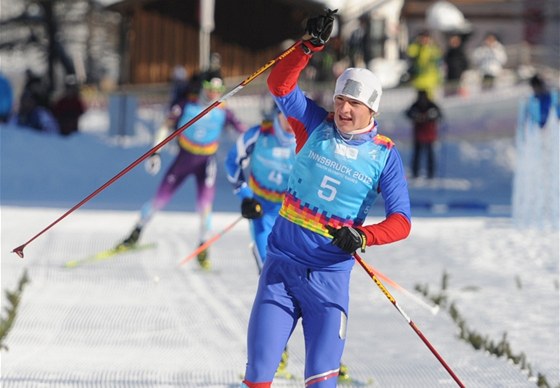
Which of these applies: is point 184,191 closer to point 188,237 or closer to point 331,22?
point 188,237

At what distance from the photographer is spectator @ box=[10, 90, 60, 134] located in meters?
22.3

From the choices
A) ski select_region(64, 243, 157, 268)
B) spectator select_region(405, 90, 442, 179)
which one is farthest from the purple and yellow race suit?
spectator select_region(405, 90, 442, 179)

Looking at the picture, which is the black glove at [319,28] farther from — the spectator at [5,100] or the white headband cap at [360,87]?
the spectator at [5,100]

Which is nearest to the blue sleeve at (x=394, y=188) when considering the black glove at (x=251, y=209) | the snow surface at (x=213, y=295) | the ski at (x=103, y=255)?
the snow surface at (x=213, y=295)

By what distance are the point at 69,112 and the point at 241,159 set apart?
1509 centimetres

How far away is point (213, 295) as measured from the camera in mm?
9445

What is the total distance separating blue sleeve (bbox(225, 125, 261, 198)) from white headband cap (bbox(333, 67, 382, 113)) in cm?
270

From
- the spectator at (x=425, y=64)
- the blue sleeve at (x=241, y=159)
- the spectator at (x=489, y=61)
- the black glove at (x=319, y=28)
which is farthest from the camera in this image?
the spectator at (x=489, y=61)

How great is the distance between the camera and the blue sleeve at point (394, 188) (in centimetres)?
489

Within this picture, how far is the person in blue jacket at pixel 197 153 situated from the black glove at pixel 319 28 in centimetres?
574

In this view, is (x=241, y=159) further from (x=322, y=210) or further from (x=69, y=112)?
(x=69, y=112)

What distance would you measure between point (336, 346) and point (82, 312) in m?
4.03

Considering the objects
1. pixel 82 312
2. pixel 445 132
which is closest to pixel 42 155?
pixel 445 132

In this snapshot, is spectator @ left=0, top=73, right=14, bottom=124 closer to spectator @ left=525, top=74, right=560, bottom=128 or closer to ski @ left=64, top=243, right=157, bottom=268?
spectator @ left=525, top=74, right=560, bottom=128
